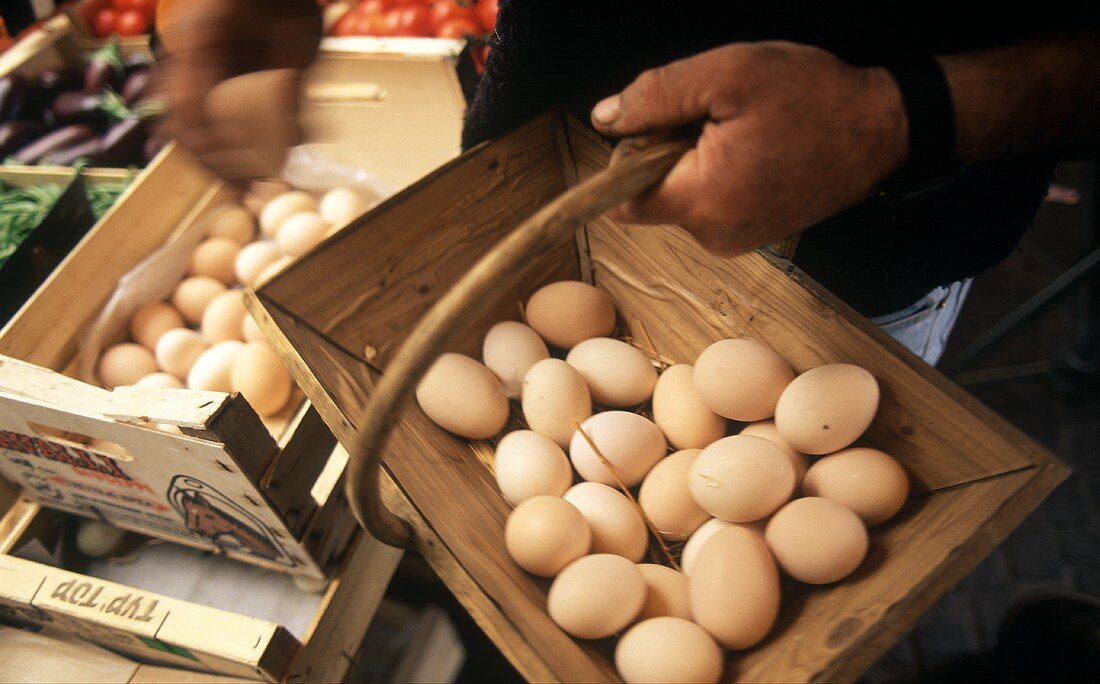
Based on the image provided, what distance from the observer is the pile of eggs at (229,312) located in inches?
51.1

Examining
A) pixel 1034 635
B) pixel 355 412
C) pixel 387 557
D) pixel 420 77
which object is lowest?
pixel 1034 635

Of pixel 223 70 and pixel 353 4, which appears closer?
pixel 223 70

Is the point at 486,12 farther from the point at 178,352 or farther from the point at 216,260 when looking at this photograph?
the point at 178,352

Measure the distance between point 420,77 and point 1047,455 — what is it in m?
1.48

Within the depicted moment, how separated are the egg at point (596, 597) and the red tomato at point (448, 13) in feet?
5.64

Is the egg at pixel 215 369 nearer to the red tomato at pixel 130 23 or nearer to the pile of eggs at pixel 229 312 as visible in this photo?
the pile of eggs at pixel 229 312

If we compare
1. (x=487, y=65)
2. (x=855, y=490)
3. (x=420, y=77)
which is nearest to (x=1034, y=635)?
(x=855, y=490)

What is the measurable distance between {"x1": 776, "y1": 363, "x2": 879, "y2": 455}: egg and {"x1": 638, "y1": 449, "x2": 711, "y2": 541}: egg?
0.46 ft

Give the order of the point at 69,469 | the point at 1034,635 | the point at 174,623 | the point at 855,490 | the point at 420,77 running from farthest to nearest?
the point at 420,77 < the point at 1034,635 < the point at 69,469 < the point at 174,623 < the point at 855,490

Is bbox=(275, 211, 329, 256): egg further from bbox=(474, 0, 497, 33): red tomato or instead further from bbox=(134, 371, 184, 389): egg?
bbox=(474, 0, 497, 33): red tomato

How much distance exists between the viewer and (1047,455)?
2.18 feet

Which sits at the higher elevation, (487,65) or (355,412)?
(487,65)

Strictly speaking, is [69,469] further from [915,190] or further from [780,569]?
[915,190]

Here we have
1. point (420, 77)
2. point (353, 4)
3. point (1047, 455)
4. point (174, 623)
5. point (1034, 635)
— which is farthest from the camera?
point (353, 4)
